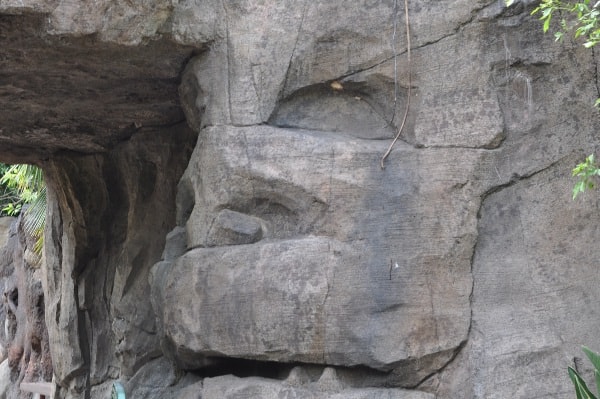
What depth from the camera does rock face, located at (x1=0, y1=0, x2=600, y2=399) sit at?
3729 millimetres

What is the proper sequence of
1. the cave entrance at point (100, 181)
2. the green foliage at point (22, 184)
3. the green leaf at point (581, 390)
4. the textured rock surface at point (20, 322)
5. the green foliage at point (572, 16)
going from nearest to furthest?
the green leaf at point (581, 390), the green foliage at point (572, 16), the cave entrance at point (100, 181), the green foliage at point (22, 184), the textured rock surface at point (20, 322)

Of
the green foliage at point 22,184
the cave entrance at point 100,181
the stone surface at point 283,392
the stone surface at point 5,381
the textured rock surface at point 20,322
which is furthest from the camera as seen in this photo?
the stone surface at point 5,381

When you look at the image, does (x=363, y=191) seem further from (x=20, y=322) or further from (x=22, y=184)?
(x=22, y=184)

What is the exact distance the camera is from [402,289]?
3758 mm

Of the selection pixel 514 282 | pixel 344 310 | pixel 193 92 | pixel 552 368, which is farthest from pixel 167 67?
pixel 552 368

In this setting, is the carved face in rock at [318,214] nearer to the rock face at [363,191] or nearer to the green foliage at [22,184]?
the rock face at [363,191]

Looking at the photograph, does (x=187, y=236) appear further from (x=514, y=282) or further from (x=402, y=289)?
(x=514, y=282)

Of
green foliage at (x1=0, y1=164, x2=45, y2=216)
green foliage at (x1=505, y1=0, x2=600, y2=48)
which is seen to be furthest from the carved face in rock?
green foliage at (x1=0, y1=164, x2=45, y2=216)

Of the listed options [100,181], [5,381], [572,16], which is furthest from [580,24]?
[5,381]

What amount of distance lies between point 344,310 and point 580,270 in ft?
3.26

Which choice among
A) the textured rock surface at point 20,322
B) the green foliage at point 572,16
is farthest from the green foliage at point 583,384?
the textured rock surface at point 20,322

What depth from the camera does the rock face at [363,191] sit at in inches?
147

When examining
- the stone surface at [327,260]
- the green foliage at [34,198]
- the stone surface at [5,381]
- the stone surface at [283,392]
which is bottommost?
the stone surface at [5,381]

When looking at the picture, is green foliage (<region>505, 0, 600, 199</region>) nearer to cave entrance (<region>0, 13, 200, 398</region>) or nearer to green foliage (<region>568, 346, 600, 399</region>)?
green foliage (<region>568, 346, 600, 399</region>)
